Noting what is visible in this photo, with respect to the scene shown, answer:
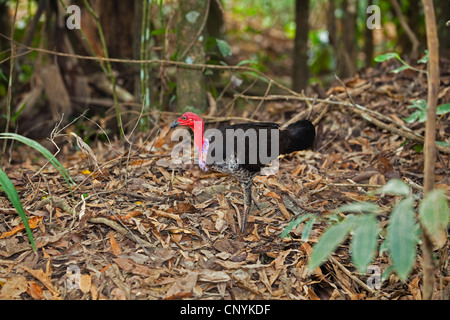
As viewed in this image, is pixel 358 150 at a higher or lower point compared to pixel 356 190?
higher

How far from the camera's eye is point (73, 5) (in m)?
5.84

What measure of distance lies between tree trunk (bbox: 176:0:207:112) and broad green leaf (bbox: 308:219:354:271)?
3286 mm

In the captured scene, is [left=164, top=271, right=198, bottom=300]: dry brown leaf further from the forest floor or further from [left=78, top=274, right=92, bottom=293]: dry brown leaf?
[left=78, top=274, right=92, bottom=293]: dry brown leaf

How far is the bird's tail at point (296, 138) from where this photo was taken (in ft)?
12.8

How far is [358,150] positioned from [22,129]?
4.43 m

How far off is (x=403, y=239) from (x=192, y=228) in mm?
1884

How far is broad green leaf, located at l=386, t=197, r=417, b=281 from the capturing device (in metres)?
1.92

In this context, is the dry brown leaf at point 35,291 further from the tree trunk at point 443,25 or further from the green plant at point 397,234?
the tree trunk at point 443,25

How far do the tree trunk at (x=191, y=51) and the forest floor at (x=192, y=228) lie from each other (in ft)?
1.66

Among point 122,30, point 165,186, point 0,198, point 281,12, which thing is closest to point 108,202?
point 165,186

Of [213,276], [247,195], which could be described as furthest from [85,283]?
[247,195]

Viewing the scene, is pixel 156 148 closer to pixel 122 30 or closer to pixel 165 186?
pixel 165 186

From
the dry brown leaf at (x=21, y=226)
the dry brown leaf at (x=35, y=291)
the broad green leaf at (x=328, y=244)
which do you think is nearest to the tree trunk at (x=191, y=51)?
the dry brown leaf at (x=21, y=226)

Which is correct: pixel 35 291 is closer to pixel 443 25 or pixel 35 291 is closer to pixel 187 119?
pixel 187 119
